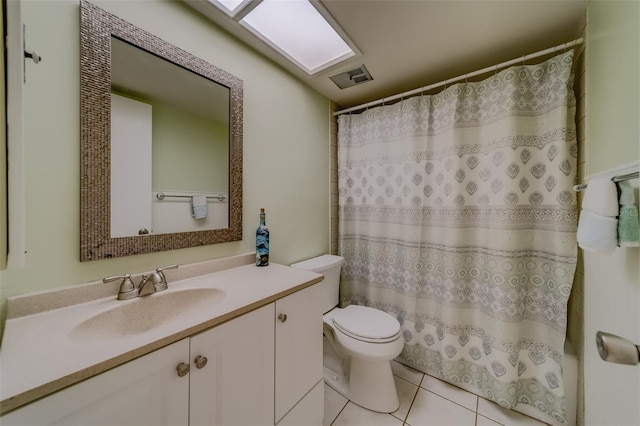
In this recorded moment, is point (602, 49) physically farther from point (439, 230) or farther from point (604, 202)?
point (439, 230)

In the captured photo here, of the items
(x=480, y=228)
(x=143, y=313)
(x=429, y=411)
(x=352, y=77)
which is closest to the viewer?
(x=143, y=313)

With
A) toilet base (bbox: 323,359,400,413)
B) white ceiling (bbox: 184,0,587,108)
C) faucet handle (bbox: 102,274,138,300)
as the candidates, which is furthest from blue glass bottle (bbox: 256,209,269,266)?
white ceiling (bbox: 184,0,587,108)

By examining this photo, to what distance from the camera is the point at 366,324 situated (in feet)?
4.66

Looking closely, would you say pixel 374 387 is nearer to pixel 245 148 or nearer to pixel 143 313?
pixel 143 313

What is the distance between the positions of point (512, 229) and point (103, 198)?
201 centimetres

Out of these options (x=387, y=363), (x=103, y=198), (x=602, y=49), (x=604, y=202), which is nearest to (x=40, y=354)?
(x=103, y=198)

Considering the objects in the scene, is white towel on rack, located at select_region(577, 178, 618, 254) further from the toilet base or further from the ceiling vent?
the ceiling vent

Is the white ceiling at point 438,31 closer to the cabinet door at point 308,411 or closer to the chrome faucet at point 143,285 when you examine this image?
the chrome faucet at point 143,285

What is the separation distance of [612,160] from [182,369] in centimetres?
171

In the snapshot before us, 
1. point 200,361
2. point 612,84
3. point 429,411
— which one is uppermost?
point 612,84

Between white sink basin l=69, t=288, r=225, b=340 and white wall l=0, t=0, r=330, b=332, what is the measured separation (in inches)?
6.8

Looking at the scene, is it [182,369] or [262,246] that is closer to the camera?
[182,369]

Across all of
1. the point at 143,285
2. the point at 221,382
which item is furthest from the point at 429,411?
the point at 143,285

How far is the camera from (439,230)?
5.24 ft
